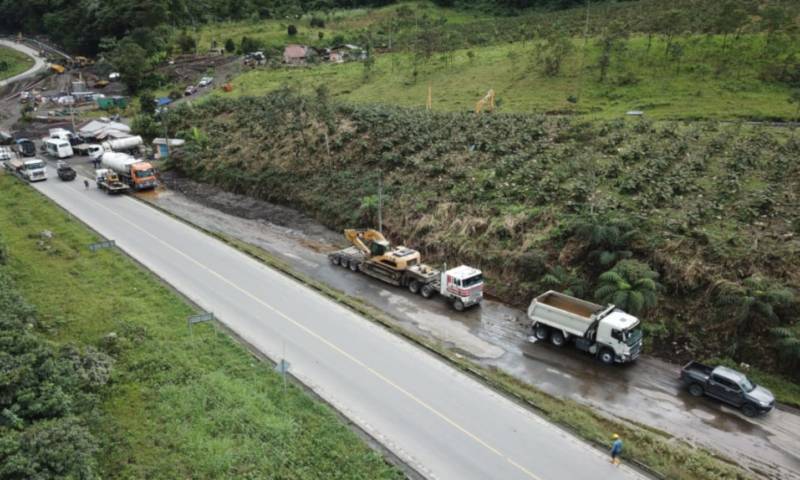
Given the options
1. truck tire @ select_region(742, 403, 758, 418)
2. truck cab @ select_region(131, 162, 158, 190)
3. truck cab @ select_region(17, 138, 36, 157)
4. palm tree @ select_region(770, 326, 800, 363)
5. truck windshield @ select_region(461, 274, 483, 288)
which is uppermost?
palm tree @ select_region(770, 326, 800, 363)

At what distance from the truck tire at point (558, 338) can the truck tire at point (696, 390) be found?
17.3 ft

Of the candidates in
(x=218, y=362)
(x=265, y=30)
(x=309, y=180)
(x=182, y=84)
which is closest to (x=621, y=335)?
(x=218, y=362)

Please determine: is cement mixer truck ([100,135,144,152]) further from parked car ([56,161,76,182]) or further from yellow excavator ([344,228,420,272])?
yellow excavator ([344,228,420,272])

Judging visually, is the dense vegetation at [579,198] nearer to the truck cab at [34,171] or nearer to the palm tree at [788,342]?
the palm tree at [788,342]

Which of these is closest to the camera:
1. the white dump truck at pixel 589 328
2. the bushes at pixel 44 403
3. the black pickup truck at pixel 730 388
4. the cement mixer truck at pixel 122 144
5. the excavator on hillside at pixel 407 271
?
the bushes at pixel 44 403

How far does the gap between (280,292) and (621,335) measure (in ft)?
55.7

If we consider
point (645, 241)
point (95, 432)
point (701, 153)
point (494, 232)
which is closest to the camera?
point (95, 432)

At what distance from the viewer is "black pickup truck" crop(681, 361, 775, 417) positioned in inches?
823

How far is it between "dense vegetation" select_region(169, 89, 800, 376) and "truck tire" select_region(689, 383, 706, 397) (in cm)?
269

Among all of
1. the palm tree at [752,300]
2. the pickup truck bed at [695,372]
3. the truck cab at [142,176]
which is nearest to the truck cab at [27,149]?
the truck cab at [142,176]

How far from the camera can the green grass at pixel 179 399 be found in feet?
58.0

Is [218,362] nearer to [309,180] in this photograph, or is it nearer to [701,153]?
[309,180]

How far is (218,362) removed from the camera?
23.2 m

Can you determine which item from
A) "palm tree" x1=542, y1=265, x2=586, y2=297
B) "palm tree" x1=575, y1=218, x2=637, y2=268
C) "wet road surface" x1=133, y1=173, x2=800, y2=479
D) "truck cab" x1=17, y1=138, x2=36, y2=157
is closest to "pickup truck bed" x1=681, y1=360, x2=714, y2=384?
"wet road surface" x1=133, y1=173, x2=800, y2=479
